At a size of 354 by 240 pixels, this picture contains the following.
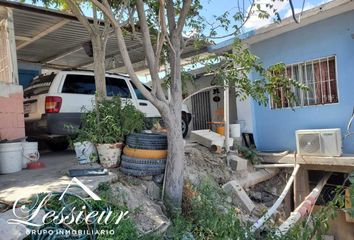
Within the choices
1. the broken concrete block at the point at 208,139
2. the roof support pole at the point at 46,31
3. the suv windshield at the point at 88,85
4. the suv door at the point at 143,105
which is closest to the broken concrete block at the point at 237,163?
the broken concrete block at the point at 208,139

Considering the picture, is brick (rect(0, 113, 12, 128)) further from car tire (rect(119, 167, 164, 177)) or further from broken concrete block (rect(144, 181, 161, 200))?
broken concrete block (rect(144, 181, 161, 200))

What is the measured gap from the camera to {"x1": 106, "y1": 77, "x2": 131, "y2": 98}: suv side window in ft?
27.1

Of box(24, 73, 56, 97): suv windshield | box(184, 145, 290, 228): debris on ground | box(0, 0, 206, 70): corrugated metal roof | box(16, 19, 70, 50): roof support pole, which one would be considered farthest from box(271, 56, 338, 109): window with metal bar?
box(16, 19, 70, 50): roof support pole

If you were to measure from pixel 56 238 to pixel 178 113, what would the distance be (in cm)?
262

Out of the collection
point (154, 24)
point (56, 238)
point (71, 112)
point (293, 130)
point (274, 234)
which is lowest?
point (274, 234)

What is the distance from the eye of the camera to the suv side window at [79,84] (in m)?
7.47

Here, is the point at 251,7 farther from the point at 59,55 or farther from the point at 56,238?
the point at 59,55

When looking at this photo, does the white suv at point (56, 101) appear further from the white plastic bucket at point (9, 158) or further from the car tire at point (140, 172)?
the car tire at point (140, 172)

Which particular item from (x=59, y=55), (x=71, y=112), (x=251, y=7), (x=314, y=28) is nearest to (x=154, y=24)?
(x=251, y=7)

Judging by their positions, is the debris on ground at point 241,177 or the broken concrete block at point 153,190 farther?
the debris on ground at point 241,177

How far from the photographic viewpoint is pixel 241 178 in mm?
7207

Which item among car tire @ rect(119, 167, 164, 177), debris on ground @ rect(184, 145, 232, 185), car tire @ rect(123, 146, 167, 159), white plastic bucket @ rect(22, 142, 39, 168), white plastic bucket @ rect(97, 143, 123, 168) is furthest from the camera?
debris on ground @ rect(184, 145, 232, 185)

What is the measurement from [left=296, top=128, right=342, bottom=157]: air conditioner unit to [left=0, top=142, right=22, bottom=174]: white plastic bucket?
579 cm

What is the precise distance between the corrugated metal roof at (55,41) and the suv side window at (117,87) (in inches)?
45.5
